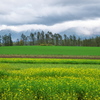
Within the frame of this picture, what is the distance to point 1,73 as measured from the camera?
1481 centimetres

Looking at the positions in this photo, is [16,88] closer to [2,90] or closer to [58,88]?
[2,90]

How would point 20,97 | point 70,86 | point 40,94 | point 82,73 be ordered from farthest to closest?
1. point 82,73
2. point 70,86
3. point 40,94
4. point 20,97

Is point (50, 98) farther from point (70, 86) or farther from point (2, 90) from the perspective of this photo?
point (2, 90)

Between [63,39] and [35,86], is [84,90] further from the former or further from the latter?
[63,39]

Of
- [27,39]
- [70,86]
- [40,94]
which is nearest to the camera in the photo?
[40,94]

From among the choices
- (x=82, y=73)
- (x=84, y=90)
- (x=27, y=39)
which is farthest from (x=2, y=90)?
(x=27, y=39)

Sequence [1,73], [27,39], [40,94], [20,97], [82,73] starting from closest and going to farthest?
[20,97] < [40,94] < [1,73] < [82,73] < [27,39]

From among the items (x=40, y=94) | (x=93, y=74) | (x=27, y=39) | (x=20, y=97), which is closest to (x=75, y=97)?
(x=40, y=94)

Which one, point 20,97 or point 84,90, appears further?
point 84,90

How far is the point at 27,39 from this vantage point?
171250mm

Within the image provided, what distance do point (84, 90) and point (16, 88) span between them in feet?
10.8

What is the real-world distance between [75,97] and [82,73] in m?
7.43

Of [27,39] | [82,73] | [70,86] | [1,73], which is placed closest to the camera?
[70,86]

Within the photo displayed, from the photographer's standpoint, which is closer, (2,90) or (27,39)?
(2,90)
